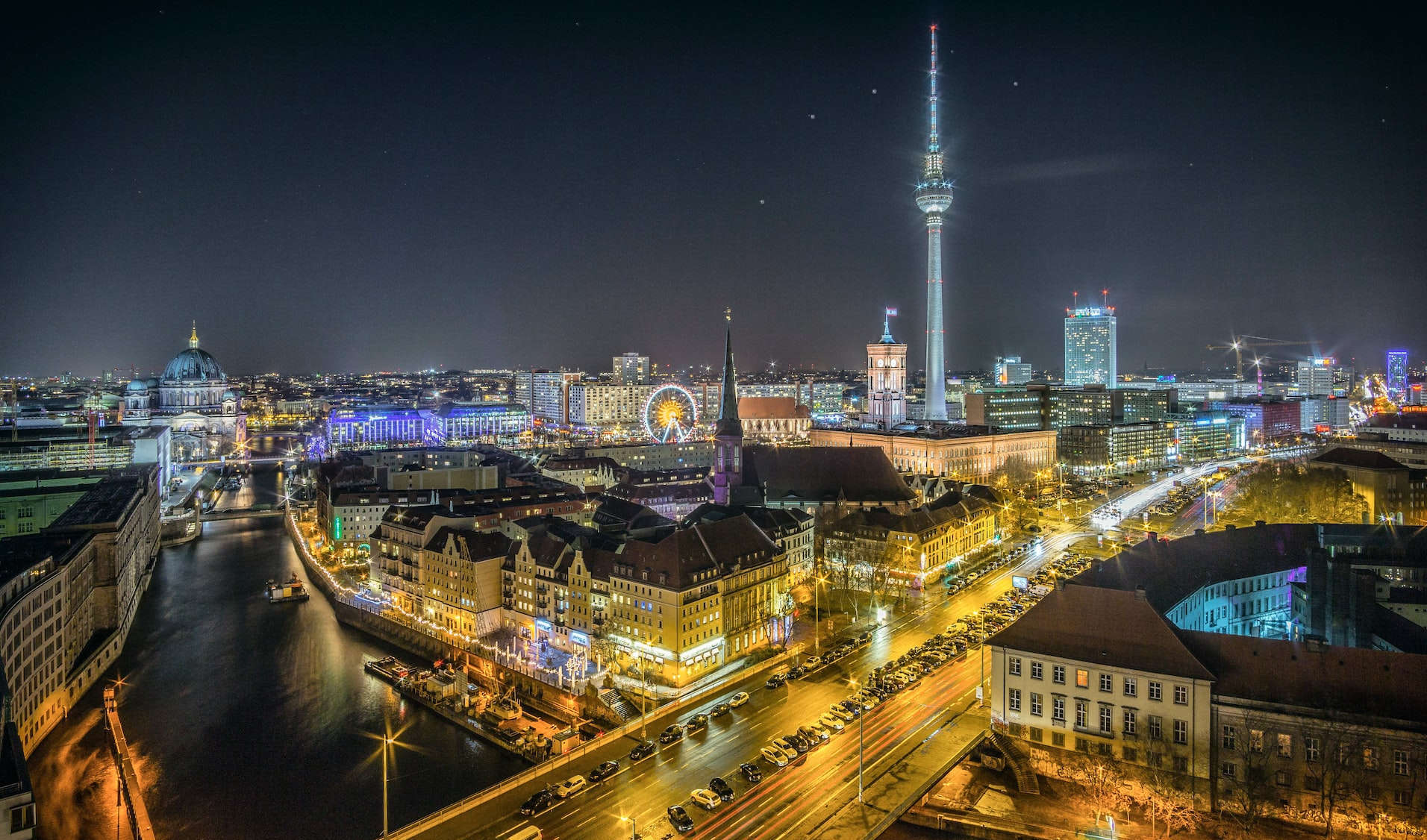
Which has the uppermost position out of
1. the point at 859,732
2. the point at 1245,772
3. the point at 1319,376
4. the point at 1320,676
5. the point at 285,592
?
the point at 1319,376

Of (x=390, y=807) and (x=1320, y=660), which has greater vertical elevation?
(x=1320, y=660)

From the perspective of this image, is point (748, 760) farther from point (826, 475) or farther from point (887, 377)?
point (887, 377)

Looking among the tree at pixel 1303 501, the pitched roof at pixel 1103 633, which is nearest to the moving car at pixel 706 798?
the pitched roof at pixel 1103 633

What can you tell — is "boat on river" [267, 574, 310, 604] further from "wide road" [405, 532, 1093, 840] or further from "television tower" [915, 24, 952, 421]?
"television tower" [915, 24, 952, 421]

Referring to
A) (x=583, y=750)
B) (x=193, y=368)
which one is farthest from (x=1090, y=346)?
(x=583, y=750)

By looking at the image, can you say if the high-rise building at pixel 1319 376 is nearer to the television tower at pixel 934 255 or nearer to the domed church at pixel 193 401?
the television tower at pixel 934 255

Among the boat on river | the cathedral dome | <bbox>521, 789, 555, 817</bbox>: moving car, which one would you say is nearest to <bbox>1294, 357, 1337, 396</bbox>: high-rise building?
the boat on river

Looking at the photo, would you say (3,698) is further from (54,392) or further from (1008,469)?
(54,392)

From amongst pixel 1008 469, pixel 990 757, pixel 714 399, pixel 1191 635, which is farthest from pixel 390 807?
pixel 714 399
